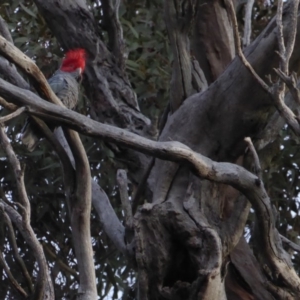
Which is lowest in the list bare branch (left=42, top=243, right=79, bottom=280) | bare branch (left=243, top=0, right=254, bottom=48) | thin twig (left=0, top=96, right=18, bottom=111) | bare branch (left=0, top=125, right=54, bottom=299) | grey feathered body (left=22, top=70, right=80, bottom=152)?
bare branch (left=0, top=125, right=54, bottom=299)

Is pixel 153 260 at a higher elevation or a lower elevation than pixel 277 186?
lower

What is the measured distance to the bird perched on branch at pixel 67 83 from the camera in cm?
257

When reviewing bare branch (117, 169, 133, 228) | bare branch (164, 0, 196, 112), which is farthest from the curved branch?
bare branch (164, 0, 196, 112)

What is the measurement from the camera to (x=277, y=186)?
3.41 meters

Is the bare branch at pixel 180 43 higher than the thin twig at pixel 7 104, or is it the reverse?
the bare branch at pixel 180 43

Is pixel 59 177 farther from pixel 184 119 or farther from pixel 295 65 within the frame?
pixel 295 65

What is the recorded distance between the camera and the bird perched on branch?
2572 mm

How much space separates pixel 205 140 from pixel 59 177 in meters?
1.31

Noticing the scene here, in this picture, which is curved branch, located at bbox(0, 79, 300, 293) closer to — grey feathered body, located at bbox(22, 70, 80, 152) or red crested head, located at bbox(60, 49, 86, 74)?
red crested head, located at bbox(60, 49, 86, 74)

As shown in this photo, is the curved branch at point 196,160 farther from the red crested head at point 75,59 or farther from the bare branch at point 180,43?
the red crested head at point 75,59

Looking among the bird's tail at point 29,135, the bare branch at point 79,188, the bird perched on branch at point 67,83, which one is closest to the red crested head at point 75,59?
the bird perched on branch at point 67,83

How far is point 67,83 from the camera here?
3047 mm

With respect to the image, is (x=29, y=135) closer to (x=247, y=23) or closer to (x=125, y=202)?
(x=125, y=202)

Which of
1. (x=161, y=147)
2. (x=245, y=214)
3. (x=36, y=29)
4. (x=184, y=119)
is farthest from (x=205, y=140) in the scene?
(x=36, y=29)
